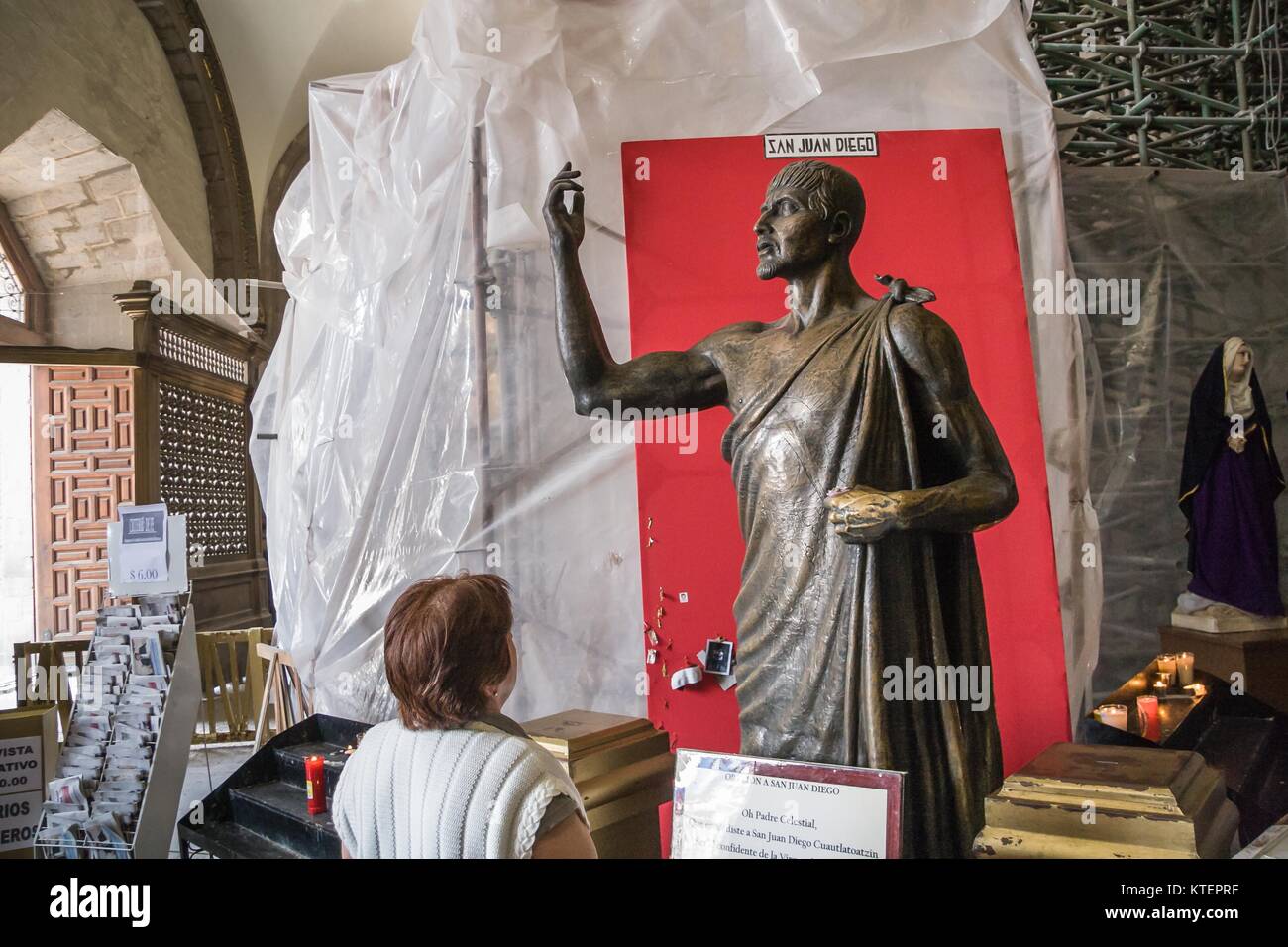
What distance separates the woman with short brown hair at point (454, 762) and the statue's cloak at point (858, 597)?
0.50 metres

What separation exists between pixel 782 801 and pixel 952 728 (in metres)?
0.38

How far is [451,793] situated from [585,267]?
7.46ft

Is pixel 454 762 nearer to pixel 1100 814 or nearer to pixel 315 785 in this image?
pixel 1100 814

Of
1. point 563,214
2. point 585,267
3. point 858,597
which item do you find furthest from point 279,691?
point 858,597

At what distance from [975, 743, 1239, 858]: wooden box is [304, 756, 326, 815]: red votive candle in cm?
215

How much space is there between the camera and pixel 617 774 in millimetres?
1840

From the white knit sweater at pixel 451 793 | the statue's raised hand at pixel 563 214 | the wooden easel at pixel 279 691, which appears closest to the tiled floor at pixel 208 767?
the wooden easel at pixel 279 691

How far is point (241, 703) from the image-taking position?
5.25 m

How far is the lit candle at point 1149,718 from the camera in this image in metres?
3.08

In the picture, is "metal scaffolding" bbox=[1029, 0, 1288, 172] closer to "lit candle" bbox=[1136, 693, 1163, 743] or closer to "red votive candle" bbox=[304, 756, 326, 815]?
"lit candle" bbox=[1136, 693, 1163, 743]

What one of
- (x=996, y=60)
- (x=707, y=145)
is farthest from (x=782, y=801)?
(x=996, y=60)
